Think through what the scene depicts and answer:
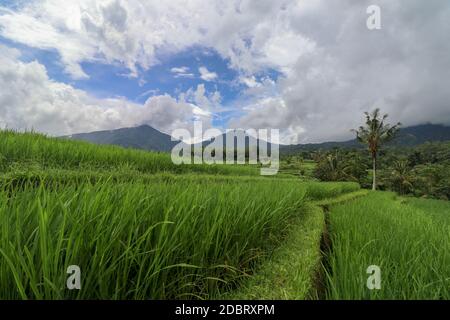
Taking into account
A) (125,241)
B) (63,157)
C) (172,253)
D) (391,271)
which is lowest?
(391,271)

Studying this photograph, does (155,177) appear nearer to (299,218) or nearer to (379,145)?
(299,218)

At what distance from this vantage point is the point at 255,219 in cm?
283

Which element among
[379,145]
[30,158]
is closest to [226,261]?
[30,158]

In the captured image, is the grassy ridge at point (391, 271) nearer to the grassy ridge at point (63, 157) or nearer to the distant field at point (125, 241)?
the distant field at point (125, 241)

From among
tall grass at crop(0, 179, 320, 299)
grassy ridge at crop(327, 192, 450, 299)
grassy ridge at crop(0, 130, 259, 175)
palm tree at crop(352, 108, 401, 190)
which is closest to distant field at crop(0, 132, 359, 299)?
tall grass at crop(0, 179, 320, 299)

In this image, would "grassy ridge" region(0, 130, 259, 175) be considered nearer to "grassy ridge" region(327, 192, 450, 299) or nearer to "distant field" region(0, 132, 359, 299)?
"distant field" region(0, 132, 359, 299)

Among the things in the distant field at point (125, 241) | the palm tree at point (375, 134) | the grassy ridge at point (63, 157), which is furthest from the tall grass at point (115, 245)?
the palm tree at point (375, 134)

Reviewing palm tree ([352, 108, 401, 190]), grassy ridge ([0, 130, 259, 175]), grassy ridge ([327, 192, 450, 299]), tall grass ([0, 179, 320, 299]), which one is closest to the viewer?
tall grass ([0, 179, 320, 299])

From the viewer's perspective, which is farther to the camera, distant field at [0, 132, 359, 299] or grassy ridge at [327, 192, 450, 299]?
grassy ridge at [327, 192, 450, 299]

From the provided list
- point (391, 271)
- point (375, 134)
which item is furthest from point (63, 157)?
point (375, 134)

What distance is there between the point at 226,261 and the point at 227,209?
0.47 meters

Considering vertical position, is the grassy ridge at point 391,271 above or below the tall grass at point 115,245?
below

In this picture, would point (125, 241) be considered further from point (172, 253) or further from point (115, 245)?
point (172, 253)

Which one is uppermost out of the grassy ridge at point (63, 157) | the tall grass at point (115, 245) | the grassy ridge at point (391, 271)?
the grassy ridge at point (63, 157)
